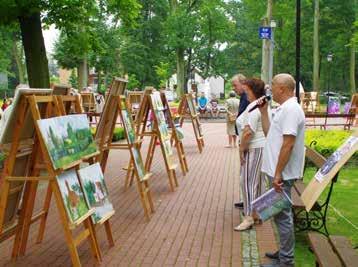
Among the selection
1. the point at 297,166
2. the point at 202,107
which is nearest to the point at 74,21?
the point at 297,166

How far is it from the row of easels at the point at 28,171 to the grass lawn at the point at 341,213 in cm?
224

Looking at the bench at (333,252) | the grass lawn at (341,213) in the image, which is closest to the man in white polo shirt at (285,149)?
the bench at (333,252)

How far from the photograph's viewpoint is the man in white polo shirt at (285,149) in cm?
552

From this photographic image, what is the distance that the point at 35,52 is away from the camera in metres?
14.9

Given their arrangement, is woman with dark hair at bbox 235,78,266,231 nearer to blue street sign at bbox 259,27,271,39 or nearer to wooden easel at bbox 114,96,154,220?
wooden easel at bbox 114,96,154,220

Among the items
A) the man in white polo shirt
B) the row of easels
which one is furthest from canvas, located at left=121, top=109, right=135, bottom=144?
the man in white polo shirt

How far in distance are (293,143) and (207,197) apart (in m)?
4.76

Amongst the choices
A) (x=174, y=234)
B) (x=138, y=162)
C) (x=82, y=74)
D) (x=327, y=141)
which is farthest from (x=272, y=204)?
(x=82, y=74)

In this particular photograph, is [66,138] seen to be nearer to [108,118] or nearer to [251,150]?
[251,150]

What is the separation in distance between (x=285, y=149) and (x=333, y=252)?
105 centimetres

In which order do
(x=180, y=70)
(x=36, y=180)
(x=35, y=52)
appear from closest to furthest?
(x=36, y=180) → (x=35, y=52) → (x=180, y=70)

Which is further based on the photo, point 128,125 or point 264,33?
point 264,33

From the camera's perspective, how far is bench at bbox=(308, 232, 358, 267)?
461cm

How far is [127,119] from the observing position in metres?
8.74
